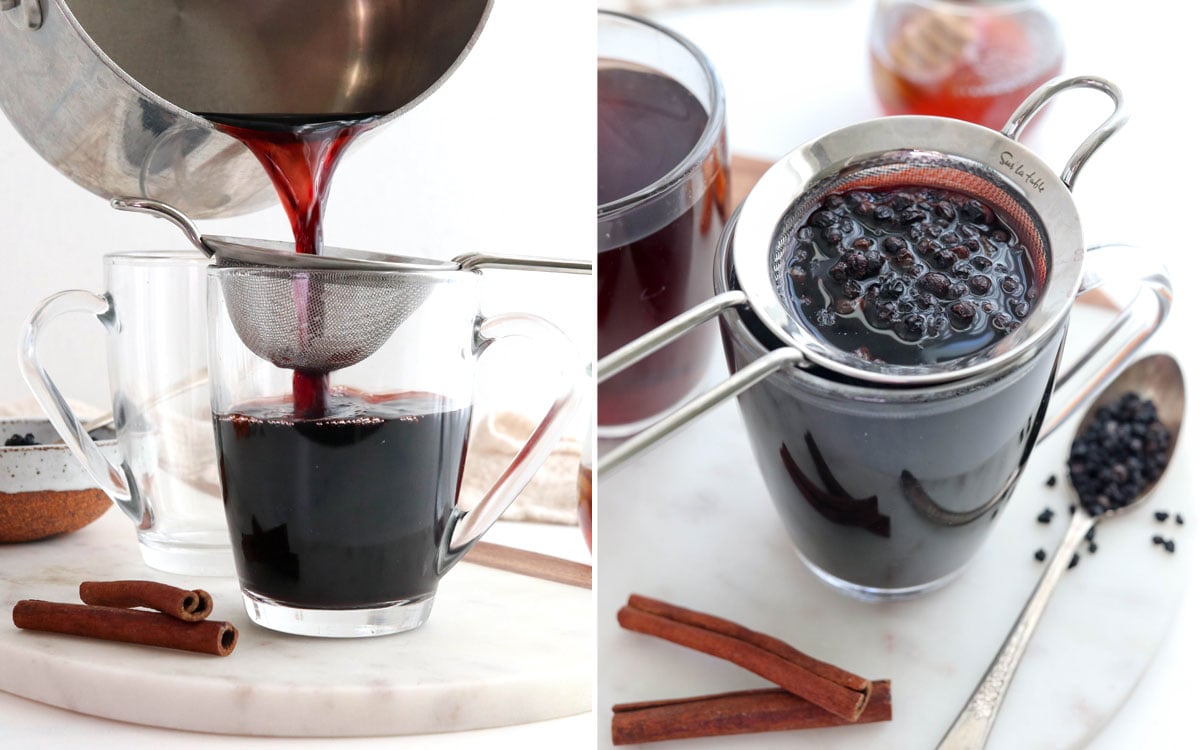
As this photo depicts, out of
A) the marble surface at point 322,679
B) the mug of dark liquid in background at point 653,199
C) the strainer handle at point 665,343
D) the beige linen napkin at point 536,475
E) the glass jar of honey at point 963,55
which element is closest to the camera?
the strainer handle at point 665,343

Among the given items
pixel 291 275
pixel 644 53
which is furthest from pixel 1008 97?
pixel 291 275

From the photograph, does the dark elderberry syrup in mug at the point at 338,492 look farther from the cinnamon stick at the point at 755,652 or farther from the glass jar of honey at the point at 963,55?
the glass jar of honey at the point at 963,55

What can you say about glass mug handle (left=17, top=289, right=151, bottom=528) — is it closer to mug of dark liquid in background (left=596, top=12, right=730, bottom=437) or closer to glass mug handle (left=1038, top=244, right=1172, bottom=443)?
mug of dark liquid in background (left=596, top=12, right=730, bottom=437)

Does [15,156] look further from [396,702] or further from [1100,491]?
[1100,491]

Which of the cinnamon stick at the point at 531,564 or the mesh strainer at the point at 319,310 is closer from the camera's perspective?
the mesh strainer at the point at 319,310

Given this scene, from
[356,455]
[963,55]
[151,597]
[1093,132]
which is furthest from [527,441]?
[963,55]

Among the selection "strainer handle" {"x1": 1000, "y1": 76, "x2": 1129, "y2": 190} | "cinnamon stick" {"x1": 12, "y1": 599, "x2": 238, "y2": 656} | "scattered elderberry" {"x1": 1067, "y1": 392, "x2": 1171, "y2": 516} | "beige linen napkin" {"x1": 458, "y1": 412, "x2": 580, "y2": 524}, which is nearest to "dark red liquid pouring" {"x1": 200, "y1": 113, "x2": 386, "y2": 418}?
"cinnamon stick" {"x1": 12, "y1": 599, "x2": 238, "y2": 656}

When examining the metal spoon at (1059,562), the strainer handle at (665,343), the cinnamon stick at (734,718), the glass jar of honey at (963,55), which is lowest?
the cinnamon stick at (734,718)

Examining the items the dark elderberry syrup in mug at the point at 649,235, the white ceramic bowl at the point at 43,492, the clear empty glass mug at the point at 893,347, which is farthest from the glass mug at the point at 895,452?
the white ceramic bowl at the point at 43,492
